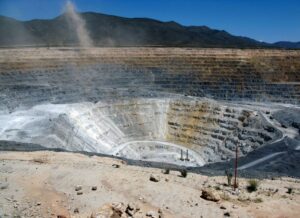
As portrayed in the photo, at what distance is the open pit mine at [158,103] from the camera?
32.4 metres

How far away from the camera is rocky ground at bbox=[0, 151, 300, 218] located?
13133mm

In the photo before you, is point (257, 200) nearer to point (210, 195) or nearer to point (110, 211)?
point (210, 195)

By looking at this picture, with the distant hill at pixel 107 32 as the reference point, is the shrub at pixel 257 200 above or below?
below

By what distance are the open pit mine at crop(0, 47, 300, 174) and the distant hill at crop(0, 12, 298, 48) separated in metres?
33.0

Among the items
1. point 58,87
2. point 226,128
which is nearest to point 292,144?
point 226,128

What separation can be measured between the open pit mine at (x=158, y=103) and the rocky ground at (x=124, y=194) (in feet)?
24.8

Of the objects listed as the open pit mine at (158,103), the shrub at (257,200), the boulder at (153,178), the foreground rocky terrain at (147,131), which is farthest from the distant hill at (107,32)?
the shrub at (257,200)

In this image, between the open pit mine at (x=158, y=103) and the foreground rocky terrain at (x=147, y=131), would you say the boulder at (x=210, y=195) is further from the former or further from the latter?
the open pit mine at (x=158, y=103)

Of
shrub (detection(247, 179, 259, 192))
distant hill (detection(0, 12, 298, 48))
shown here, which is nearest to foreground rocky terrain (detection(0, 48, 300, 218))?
shrub (detection(247, 179, 259, 192))

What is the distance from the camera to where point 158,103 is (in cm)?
4306

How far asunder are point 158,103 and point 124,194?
28755mm

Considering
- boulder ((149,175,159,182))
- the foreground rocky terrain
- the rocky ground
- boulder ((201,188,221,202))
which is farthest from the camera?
boulder ((149,175,159,182))

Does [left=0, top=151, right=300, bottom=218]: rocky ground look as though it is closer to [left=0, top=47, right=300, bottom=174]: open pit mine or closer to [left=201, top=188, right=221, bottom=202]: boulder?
[left=201, top=188, right=221, bottom=202]: boulder

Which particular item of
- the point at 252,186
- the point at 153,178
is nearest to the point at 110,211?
the point at 153,178
